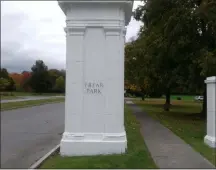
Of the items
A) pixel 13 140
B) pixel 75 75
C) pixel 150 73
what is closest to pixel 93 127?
pixel 75 75

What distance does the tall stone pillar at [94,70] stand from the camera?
9938 millimetres

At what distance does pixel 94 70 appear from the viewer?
32.8 feet

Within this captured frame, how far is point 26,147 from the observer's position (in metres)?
12.1

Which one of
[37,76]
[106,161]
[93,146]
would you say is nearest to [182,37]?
[37,76]

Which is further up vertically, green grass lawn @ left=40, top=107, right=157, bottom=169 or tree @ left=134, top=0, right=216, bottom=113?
tree @ left=134, top=0, right=216, bottom=113

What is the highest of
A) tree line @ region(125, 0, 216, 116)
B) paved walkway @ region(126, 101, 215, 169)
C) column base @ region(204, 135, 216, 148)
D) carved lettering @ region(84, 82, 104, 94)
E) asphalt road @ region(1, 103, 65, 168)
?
tree line @ region(125, 0, 216, 116)

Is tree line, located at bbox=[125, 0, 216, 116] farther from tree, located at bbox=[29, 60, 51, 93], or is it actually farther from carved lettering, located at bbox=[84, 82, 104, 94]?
→ carved lettering, located at bbox=[84, 82, 104, 94]

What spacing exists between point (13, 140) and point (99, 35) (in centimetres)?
572

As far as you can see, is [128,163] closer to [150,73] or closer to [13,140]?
[13,140]

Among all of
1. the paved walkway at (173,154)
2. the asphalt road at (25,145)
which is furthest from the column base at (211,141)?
the asphalt road at (25,145)

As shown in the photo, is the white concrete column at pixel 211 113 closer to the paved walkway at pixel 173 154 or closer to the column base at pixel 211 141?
the column base at pixel 211 141

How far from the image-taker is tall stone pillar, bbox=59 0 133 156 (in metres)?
9.94

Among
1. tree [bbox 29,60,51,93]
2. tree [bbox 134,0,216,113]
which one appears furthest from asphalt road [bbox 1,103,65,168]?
tree [bbox 134,0,216,113]

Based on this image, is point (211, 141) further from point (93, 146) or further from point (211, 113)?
point (93, 146)
